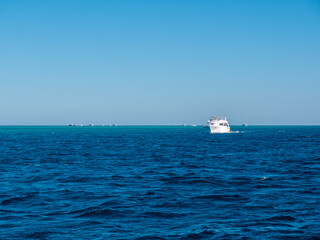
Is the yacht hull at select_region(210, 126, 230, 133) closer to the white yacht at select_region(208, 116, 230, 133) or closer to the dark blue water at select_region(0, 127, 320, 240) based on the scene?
the white yacht at select_region(208, 116, 230, 133)

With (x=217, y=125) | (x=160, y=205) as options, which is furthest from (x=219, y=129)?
(x=160, y=205)

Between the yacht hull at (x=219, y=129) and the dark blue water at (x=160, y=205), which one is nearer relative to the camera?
the dark blue water at (x=160, y=205)

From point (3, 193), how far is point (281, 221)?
49.5 ft

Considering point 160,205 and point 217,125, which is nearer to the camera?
point 160,205

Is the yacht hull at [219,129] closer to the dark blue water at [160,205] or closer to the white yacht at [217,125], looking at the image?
the white yacht at [217,125]

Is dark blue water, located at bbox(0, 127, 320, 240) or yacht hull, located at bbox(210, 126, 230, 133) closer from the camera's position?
dark blue water, located at bbox(0, 127, 320, 240)

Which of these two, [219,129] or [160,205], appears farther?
[219,129]

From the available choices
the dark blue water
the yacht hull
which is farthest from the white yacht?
the dark blue water

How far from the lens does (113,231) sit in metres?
12.2

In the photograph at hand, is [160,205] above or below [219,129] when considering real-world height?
below

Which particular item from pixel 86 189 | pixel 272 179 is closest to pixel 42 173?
pixel 86 189

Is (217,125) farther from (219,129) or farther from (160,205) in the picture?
(160,205)

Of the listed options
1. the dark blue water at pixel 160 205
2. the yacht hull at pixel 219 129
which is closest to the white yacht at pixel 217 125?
the yacht hull at pixel 219 129

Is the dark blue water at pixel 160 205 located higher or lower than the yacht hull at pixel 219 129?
lower
